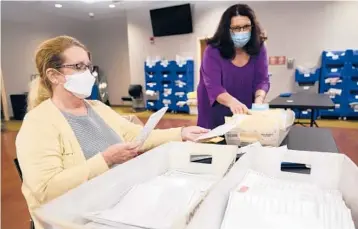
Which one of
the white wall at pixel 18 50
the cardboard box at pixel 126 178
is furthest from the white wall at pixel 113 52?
the cardboard box at pixel 126 178

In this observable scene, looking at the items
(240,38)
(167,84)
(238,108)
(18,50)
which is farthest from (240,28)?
(18,50)

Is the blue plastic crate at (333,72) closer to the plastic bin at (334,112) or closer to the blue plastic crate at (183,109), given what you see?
the plastic bin at (334,112)

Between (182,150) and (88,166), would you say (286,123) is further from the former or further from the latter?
(88,166)

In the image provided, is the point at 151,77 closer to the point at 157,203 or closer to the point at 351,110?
the point at 351,110

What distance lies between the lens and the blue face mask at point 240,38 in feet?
4.64

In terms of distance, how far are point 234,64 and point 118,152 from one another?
2.77 ft

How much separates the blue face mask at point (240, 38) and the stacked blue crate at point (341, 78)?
4.60 metres

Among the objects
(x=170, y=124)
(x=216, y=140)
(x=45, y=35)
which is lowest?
(x=170, y=124)

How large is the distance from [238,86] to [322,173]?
2.86 ft

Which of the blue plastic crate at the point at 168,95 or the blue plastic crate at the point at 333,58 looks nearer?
the blue plastic crate at the point at 333,58

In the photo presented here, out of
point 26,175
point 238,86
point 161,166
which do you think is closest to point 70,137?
point 26,175

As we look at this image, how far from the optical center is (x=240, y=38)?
1.42 m

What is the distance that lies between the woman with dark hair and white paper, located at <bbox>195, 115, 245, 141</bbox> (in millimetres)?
304

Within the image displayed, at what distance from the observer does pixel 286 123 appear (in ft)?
3.68
